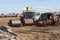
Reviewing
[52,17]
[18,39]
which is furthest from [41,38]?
[52,17]

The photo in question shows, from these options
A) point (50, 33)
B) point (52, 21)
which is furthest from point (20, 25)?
point (50, 33)

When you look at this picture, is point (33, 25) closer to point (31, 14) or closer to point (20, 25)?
point (20, 25)

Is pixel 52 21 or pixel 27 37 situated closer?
pixel 27 37

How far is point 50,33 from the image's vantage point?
19.0 m

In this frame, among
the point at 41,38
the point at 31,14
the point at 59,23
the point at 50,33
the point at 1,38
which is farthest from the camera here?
the point at 31,14

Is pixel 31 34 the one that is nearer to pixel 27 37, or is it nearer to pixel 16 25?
pixel 27 37

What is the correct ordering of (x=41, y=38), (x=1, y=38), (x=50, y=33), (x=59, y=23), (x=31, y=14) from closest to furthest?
(x=1, y=38) → (x=41, y=38) → (x=50, y=33) → (x=59, y=23) → (x=31, y=14)

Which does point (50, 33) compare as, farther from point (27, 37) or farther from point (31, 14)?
point (31, 14)

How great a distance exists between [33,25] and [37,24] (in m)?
0.59

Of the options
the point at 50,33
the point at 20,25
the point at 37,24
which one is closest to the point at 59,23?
the point at 37,24

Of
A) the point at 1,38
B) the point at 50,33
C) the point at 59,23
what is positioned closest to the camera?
the point at 1,38

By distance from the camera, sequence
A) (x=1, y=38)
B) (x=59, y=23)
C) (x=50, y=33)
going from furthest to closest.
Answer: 1. (x=59, y=23)
2. (x=50, y=33)
3. (x=1, y=38)

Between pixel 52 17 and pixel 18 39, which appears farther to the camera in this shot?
pixel 52 17

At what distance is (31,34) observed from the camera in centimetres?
1869
